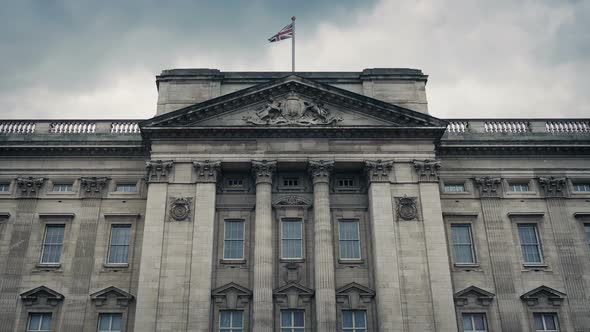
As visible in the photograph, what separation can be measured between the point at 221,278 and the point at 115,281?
241 inches

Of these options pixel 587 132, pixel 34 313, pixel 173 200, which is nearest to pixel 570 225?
pixel 587 132

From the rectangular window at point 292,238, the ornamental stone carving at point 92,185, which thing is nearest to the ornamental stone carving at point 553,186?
the rectangular window at point 292,238

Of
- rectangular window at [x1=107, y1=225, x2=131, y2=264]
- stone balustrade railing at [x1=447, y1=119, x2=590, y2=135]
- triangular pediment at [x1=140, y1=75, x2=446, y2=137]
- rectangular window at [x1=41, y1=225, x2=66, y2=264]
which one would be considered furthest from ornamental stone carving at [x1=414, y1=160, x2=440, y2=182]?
rectangular window at [x1=41, y1=225, x2=66, y2=264]

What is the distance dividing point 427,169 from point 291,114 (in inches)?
338

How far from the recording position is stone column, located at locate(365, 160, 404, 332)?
1215 inches

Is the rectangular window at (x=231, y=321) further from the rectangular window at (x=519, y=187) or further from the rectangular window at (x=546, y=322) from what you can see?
the rectangular window at (x=519, y=187)

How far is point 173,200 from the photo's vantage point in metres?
33.8

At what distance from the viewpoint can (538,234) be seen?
35562 millimetres

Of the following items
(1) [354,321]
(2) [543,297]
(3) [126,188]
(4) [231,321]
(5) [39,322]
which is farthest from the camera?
(3) [126,188]

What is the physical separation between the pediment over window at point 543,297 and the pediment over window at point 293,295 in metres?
12.0

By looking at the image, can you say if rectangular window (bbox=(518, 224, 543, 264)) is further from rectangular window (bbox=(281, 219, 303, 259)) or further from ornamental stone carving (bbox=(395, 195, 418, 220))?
rectangular window (bbox=(281, 219, 303, 259))

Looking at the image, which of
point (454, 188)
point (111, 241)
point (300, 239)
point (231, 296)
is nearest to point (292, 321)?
point (231, 296)

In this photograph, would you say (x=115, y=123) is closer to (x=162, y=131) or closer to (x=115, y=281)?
(x=162, y=131)

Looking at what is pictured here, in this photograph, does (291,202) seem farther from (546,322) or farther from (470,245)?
(546,322)
